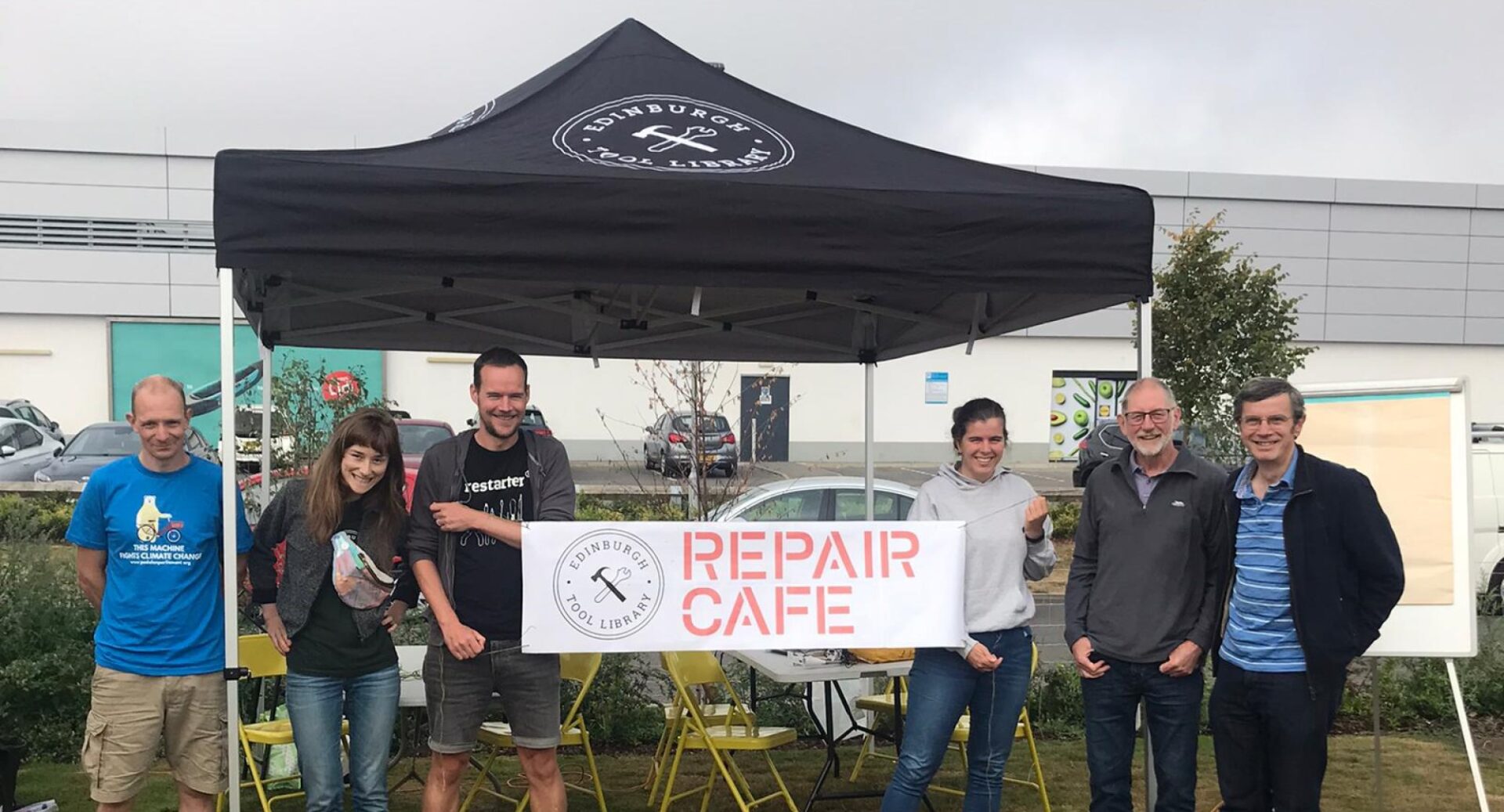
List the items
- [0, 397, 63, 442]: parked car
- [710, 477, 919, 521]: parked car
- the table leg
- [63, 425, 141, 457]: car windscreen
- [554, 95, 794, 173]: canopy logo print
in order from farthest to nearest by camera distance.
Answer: [0, 397, 63, 442]: parked car → [63, 425, 141, 457]: car windscreen → [710, 477, 919, 521]: parked car → the table leg → [554, 95, 794, 173]: canopy logo print

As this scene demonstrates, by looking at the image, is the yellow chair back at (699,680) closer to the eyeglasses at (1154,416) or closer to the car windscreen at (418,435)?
the eyeglasses at (1154,416)

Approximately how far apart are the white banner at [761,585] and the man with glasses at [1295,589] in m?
0.78

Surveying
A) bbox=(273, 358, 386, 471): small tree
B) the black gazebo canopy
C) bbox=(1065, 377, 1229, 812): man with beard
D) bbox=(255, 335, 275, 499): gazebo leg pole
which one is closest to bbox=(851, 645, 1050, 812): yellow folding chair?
bbox=(1065, 377, 1229, 812): man with beard

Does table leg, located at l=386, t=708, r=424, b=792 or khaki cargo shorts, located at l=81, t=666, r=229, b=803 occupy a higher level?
khaki cargo shorts, located at l=81, t=666, r=229, b=803

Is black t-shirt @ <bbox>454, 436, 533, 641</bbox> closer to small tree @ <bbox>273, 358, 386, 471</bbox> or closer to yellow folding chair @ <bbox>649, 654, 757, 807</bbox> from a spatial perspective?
yellow folding chair @ <bbox>649, 654, 757, 807</bbox>

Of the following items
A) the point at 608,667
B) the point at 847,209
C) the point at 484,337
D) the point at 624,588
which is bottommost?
the point at 608,667

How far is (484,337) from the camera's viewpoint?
4.87m

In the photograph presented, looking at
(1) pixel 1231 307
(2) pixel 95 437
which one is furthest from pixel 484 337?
(2) pixel 95 437

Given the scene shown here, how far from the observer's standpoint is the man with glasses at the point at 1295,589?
273 centimetres

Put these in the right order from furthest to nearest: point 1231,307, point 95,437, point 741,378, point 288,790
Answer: point 741,378
point 95,437
point 1231,307
point 288,790

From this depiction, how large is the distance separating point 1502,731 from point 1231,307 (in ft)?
23.6

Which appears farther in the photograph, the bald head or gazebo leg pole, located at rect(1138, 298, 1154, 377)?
gazebo leg pole, located at rect(1138, 298, 1154, 377)

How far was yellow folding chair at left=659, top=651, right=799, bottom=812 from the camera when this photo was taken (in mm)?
3836

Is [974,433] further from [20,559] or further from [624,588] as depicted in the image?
[20,559]
